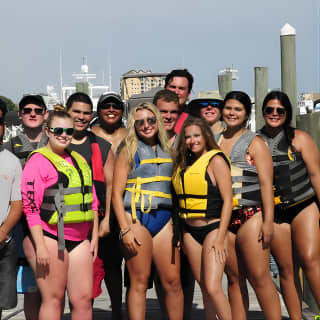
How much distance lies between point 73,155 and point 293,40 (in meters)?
4.69

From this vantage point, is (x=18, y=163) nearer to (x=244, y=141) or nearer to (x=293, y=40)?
(x=244, y=141)

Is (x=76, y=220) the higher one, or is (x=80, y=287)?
(x=76, y=220)

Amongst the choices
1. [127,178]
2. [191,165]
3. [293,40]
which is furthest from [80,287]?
[293,40]

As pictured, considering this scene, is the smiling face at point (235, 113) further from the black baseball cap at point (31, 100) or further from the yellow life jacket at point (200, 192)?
the black baseball cap at point (31, 100)

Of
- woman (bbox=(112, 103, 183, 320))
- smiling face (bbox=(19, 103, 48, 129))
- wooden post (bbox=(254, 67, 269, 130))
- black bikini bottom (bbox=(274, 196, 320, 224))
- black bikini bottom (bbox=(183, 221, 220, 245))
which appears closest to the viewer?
black bikini bottom (bbox=(183, 221, 220, 245))

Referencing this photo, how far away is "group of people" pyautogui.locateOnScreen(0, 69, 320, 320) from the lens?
4.90 metres

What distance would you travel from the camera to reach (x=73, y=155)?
202 inches

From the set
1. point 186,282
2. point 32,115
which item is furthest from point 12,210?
point 186,282

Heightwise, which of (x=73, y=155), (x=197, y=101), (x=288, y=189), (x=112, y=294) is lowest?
(x=112, y=294)

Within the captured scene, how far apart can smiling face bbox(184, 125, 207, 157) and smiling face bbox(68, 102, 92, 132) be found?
3.31ft

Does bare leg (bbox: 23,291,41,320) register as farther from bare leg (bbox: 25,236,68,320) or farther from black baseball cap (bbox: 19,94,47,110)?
black baseball cap (bbox: 19,94,47,110)

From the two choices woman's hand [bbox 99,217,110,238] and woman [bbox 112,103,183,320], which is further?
woman's hand [bbox 99,217,110,238]

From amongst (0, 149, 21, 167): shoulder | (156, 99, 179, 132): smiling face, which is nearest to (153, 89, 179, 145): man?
(156, 99, 179, 132): smiling face

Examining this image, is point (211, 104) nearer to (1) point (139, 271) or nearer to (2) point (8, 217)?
(1) point (139, 271)
